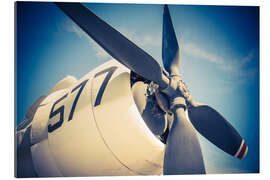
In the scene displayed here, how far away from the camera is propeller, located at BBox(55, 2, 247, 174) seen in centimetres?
393

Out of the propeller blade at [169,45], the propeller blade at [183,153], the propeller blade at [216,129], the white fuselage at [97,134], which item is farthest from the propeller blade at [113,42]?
the propeller blade at [216,129]

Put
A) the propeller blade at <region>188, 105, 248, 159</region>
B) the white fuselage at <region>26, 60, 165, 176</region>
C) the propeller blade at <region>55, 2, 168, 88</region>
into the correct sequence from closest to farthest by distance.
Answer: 1. the propeller blade at <region>55, 2, 168, 88</region>
2. the white fuselage at <region>26, 60, 165, 176</region>
3. the propeller blade at <region>188, 105, 248, 159</region>

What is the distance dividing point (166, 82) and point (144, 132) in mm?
846

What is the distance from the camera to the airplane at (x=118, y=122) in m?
4.09

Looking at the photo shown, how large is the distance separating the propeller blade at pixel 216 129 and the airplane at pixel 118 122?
15 mm

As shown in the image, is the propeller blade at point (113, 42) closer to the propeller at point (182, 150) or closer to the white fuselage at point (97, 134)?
the white fuselage at point (97, 134)

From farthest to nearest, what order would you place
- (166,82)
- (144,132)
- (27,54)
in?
(27,54) → (166,82) → (144,132)

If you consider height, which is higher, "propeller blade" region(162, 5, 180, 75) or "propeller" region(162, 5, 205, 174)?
"propeller blade" region(162, 5, 180, 75)

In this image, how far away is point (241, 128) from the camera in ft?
17.3

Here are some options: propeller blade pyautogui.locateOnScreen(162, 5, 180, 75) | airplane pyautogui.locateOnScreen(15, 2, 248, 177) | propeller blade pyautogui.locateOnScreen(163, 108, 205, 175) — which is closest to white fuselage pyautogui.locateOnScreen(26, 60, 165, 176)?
airplane pyautogui.locateOnScreen(15, 2, 248, 177)

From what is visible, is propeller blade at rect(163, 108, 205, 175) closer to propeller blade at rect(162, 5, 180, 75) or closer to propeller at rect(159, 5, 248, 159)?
propeller at rect(159, 5, 248, 159)

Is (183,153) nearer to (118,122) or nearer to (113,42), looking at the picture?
(118,122)
